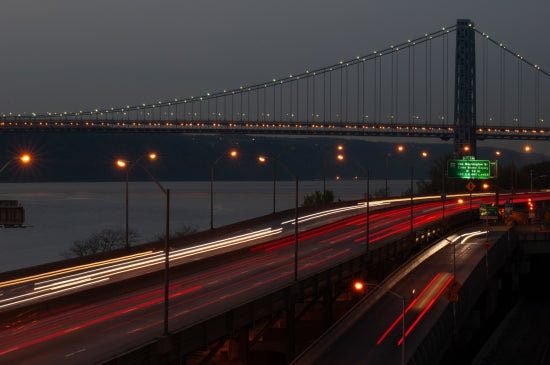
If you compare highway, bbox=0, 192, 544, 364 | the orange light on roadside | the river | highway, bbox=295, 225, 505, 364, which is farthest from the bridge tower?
the orange light on roadside

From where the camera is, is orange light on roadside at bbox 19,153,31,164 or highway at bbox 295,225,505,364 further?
highway at bbox 295,225,505,364

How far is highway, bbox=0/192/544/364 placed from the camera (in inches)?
773

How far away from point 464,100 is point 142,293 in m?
89.1

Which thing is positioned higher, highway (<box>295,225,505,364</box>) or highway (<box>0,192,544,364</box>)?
highway (<box>0,192,544,364</box>)

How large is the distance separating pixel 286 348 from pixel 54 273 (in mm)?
10374

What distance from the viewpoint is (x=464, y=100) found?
110625 mm

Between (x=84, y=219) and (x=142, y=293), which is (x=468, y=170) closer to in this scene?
(x=142, y=293)

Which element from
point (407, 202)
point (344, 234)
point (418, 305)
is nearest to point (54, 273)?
point (418, 305)

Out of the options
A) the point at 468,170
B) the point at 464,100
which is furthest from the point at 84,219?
the point at 468,170

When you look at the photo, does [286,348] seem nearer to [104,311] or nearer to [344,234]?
[104,311]

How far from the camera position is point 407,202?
84.1 meters

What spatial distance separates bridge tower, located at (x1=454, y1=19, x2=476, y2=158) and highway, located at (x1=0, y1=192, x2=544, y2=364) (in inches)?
2356

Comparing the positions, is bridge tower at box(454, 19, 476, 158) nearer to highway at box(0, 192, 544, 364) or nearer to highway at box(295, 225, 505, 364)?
highway at box(0, 192, 544, 364)

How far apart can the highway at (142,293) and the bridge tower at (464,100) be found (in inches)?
2356
